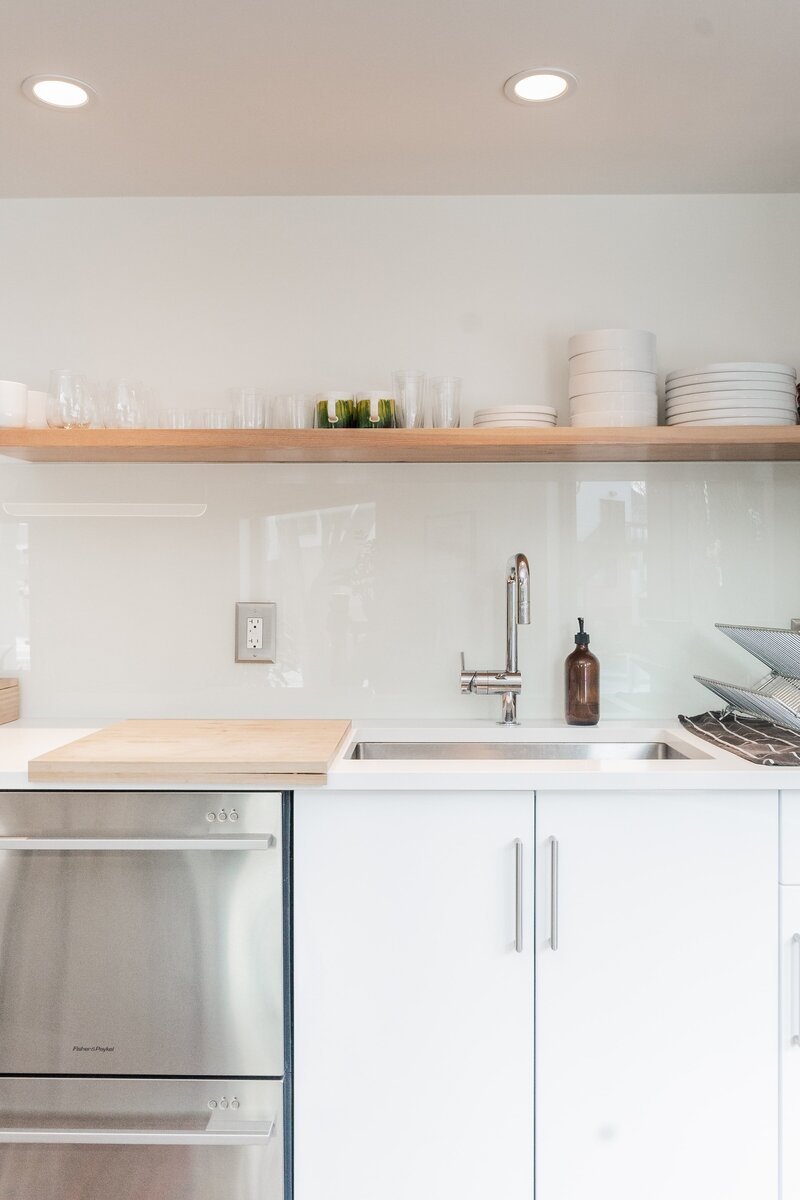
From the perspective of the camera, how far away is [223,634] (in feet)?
6.96

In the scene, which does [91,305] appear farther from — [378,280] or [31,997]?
[31,997]

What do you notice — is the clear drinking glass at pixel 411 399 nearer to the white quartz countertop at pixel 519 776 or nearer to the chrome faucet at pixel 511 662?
the chrome faucet at pixel 511 662

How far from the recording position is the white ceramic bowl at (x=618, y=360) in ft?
6.16

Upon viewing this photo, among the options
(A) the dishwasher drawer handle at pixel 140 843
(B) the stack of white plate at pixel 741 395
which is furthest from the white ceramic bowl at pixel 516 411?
(A) the dishwasher drawer handle at pixel 140 843

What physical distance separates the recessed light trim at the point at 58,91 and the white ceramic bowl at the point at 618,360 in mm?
1139

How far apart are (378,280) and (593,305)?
1.76 feet

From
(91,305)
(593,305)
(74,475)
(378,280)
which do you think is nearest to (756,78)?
(593,305)

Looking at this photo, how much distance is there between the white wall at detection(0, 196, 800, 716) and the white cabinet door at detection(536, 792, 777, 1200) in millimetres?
595

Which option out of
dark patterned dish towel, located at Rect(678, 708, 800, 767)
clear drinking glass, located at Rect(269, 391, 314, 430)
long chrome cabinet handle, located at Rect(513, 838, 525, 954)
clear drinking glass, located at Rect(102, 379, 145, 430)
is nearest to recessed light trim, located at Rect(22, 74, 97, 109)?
clear drinking glass, located at Rect(102, 379, 145, 430)

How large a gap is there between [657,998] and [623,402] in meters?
1.19

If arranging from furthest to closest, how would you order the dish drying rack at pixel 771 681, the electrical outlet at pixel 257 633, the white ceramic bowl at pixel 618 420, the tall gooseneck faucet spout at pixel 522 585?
the electrical outlet at pixel 257 633 < the tall gooseneck faucet spout at pixel 522 585 < the white ceramic bowl at pixel 618 420 < the dish drying rack at pixel 771 681

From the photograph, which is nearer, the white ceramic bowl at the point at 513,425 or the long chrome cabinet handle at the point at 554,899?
the long chrome cabinet handle at the point at 554,899

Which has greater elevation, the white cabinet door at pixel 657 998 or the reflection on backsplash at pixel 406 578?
the reflection on backsplash at pixel 406 578

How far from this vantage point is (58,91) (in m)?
1.66
